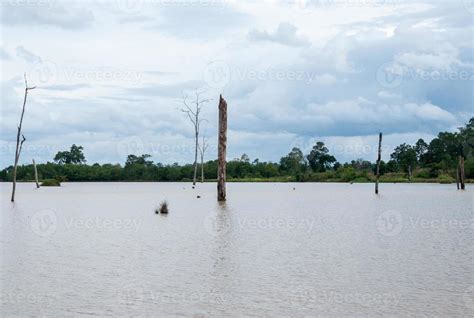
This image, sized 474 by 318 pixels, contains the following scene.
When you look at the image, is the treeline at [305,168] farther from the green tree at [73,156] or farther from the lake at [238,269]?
the lake at [238,269]

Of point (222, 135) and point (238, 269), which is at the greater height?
point (222, 135)

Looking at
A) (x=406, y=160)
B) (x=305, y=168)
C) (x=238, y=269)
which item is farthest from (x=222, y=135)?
(x=305, y=168)

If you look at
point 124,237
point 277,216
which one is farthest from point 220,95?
point 124,237

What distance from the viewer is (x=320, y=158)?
6634 inches

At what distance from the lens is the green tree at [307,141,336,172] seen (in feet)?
551

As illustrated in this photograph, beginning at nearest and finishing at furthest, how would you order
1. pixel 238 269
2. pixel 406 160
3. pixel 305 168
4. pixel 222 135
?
pixel 238 269 < pixel 222 135 < pixel 406 160 < pixel 305 168

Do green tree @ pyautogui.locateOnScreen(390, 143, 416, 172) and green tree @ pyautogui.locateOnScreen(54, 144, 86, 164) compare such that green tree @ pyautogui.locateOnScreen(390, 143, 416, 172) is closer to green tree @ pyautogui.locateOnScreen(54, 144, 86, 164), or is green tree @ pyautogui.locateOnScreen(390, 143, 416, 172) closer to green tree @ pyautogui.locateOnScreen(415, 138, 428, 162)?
green tree @ pyautogui.locateOnScreen(415, 138, 428, 162)

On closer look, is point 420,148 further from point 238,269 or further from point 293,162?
point 238,269

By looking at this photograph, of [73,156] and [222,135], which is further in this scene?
[73,156]

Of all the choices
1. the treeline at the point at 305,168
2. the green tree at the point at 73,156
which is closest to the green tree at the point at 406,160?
the treeline at the point at 305,168

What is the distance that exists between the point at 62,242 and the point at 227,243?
5616 mm

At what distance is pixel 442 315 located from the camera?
1110 cm

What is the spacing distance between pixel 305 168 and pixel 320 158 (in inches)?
235

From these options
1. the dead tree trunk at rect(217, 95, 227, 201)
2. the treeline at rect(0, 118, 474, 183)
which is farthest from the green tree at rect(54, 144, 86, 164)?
the dead tree trunk at rect(217, 95, 227, 201)
